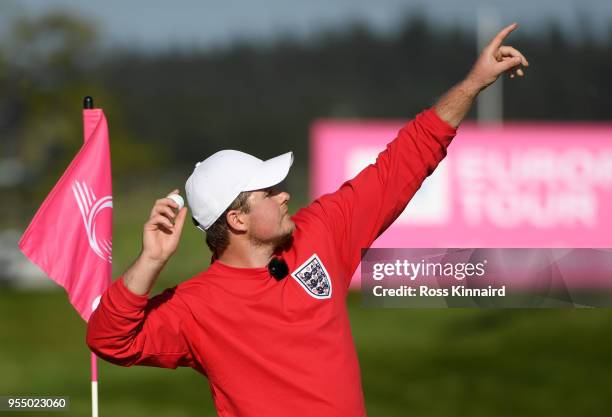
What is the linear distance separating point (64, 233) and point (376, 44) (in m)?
16.2

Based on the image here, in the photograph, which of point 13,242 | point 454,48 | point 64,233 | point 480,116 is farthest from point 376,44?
point 64,233

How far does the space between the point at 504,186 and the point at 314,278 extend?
23.9ft

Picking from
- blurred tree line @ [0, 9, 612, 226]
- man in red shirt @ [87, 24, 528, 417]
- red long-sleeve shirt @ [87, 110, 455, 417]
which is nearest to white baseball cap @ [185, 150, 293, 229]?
man in red shirt @ [87, 24, 528, 417]

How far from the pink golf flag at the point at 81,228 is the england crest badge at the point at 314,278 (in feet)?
4.50

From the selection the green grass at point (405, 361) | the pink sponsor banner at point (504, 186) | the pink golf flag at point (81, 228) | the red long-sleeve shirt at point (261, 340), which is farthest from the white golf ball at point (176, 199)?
the pink sponsor banner at point (504, 186)

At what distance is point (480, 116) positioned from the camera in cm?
1845

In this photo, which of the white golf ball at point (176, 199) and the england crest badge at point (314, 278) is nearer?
the white golf ball at point (176, 199)

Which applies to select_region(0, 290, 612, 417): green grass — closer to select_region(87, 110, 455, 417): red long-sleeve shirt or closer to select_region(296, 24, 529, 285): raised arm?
select_region(296, 24, 529, 285): raised arm

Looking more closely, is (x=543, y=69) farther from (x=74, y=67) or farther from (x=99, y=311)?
(x=99, y=311)

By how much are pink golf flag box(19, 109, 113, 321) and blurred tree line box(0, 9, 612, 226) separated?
44.9 feet

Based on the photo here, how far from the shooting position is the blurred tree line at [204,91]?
19641 mm

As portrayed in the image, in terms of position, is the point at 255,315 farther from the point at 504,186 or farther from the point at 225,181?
the point at 504,186

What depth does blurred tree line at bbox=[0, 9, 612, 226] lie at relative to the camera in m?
19.6

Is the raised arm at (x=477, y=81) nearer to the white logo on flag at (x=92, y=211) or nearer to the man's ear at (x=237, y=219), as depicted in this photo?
the man's ear at (x=237, y=219)
